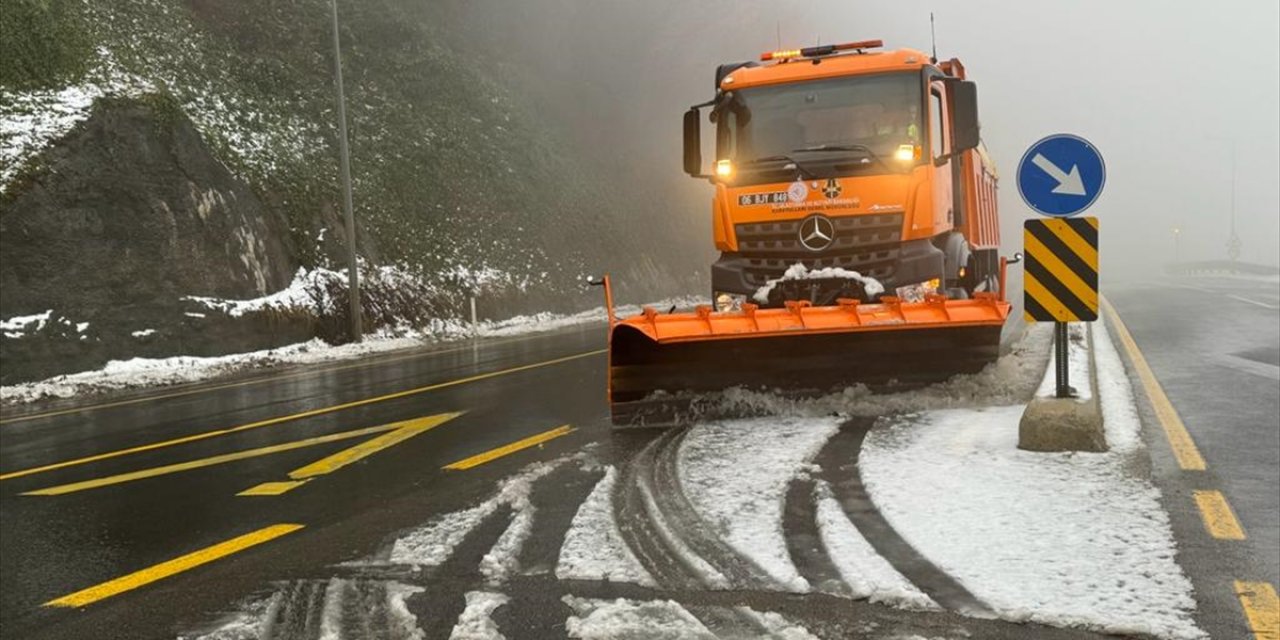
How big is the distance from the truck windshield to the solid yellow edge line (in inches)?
157

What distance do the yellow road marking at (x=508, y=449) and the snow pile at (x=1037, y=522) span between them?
2542 millimetres

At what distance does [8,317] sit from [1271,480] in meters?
16.2

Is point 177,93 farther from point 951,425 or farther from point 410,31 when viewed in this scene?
point 951,425

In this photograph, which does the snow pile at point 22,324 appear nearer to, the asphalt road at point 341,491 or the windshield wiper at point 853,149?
the asphalt road at point 341,491

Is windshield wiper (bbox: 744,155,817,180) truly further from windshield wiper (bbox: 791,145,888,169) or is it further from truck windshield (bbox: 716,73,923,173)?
windshield wiper (bbox: 791,145,888,169)

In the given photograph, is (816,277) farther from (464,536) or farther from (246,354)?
(246,354)

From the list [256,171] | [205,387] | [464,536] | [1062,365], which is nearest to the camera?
[464,536]

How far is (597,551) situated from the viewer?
163 inches

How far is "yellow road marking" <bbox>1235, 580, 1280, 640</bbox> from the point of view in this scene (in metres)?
3.20

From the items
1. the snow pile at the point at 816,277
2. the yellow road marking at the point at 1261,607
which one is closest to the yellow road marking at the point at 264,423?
the snow pile at the point at 816,277

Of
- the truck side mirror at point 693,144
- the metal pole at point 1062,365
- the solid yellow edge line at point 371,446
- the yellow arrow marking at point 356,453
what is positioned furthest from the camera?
the truck side mirror at point 693,144

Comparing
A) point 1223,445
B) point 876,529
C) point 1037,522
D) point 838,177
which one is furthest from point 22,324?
point 1223,445

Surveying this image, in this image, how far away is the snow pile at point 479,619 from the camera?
3.22 meters

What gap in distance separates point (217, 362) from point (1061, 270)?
1398 cm
